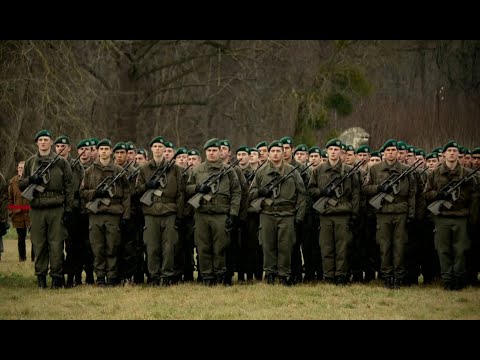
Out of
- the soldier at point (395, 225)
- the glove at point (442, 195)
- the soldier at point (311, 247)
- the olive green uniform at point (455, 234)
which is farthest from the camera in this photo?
the soldier at point (311, 247)

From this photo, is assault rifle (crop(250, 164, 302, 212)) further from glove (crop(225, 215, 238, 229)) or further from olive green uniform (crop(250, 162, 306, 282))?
glove (crop(225, 215, 238, 229))

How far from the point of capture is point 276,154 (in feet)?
43.4

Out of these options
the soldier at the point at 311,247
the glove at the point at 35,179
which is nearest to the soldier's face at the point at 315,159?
the soldier at the point at 311,247

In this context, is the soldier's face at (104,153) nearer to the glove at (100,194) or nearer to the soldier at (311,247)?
the glove at (100,194)

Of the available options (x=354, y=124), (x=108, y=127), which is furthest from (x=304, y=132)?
(x=108, y=127)

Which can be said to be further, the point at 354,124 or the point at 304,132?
the point at 354,124

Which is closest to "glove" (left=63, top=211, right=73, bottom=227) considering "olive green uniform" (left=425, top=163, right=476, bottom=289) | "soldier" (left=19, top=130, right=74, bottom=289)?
"soldier" (left=19, top=130, right=74, bottom=289)

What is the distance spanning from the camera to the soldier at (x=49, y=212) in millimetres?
12727

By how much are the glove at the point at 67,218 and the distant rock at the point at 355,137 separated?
16.4m

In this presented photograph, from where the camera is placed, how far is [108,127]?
86.3ft

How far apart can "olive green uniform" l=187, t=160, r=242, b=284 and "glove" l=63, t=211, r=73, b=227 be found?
1.97 meters

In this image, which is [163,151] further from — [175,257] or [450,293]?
[450,293]

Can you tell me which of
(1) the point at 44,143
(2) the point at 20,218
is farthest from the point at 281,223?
(2) the point at 20,218

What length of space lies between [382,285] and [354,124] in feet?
58.6
